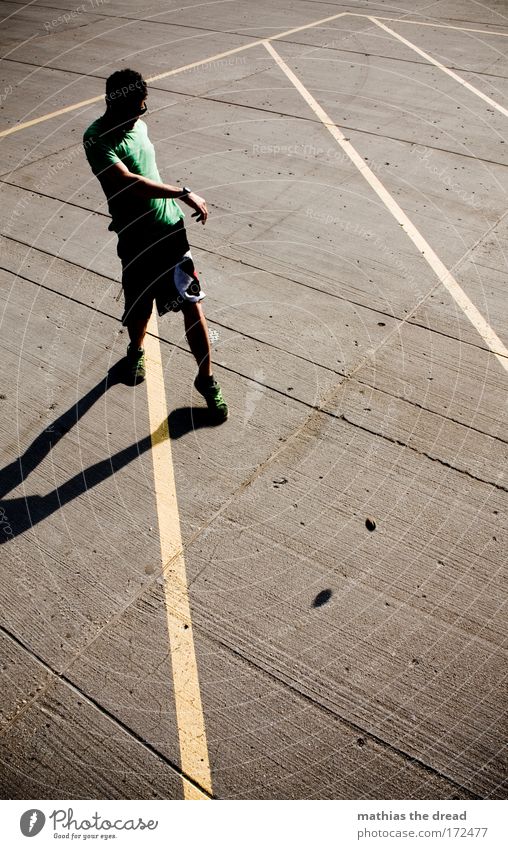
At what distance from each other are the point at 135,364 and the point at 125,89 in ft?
6.05

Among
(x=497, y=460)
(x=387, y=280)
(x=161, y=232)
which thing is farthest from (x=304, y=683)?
(x=387, y=280)

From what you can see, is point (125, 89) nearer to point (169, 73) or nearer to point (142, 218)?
point (142, 218)

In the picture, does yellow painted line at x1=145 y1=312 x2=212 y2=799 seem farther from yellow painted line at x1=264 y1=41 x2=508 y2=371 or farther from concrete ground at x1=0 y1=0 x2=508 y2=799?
yellow painted line at x1=264 y1=41 x2=508 y2=371

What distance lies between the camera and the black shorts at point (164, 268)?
4562 mm

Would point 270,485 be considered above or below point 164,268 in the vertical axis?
below

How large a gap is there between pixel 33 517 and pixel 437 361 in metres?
3.10

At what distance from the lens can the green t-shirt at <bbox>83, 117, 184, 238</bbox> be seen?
4262 millimetres

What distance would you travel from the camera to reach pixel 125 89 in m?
4.23

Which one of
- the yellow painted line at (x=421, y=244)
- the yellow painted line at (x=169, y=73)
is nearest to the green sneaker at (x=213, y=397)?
the yellow painted line at (x=421, y=244)

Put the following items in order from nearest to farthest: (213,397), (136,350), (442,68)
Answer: (213,397) < (136,350) < (442,68)

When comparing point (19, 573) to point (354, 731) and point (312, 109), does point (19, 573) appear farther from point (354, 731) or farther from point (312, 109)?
point (312, 109)

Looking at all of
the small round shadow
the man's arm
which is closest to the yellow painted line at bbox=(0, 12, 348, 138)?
the man's arm

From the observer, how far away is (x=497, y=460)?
15.3 feet

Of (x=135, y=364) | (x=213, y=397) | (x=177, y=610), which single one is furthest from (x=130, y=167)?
(x=177, y=610)
